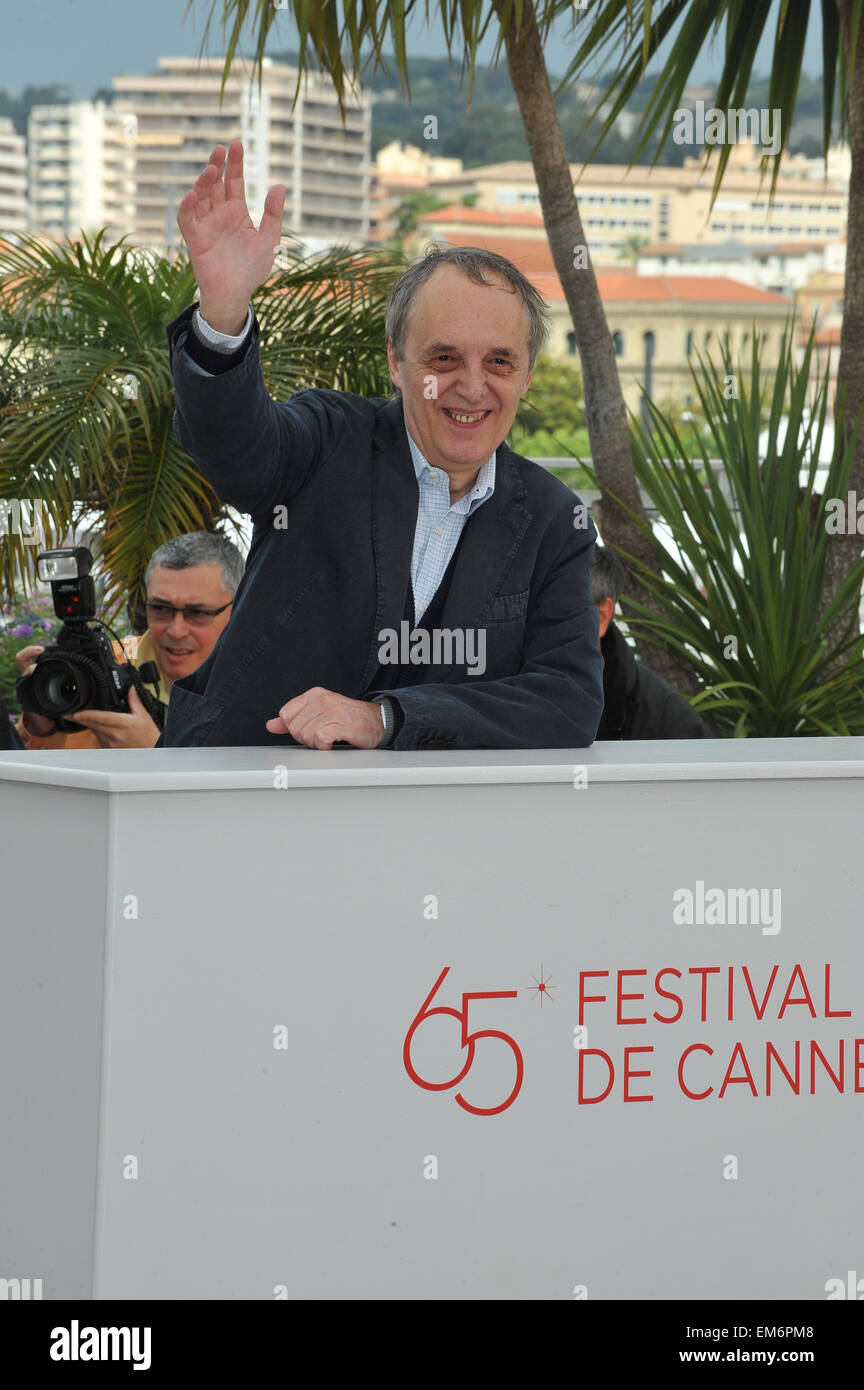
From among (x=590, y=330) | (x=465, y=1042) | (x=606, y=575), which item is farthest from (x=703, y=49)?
(x=465, y=1042)

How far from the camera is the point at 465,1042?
1.49m

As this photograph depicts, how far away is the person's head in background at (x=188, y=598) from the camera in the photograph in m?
3.47

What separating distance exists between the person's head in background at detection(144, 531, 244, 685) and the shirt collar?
5.25ft

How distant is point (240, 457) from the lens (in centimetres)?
175

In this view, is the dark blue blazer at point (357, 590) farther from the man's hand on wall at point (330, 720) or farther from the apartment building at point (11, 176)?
the apartment building at point (11, 176)

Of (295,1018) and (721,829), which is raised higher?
(721,829)

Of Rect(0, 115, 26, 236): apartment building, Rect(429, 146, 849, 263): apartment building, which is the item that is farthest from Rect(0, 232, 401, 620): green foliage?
Rect(0, 115, 26, 236): apartment building

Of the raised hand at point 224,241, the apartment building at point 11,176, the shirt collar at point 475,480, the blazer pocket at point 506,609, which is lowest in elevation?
the blazer pocket at point 506,609

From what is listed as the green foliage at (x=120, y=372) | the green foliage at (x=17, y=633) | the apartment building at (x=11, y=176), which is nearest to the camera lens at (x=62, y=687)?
the green foliage at (x=120, y=372)

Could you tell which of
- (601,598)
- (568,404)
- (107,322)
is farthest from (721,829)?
(568,404)

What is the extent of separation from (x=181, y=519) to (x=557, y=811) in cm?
332

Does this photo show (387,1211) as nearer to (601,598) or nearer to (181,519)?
(601,598)

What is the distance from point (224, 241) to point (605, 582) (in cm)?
188

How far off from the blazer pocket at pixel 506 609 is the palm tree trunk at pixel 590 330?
2.82 m
